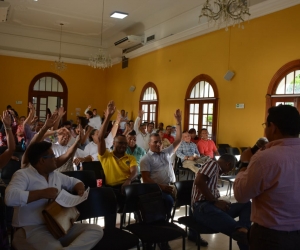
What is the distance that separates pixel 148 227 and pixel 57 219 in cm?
93

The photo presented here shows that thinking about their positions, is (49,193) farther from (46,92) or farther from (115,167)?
(46,92)

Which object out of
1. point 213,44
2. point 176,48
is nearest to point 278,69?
point 213,44

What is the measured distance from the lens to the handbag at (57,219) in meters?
2.25

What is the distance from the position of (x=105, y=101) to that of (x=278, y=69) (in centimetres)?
944

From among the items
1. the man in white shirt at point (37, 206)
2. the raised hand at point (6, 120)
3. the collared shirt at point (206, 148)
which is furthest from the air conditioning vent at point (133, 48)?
the man in white shirt at point (37, 206)

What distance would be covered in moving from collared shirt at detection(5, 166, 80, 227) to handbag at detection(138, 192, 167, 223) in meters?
0.91

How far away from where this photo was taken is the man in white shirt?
2.23 m

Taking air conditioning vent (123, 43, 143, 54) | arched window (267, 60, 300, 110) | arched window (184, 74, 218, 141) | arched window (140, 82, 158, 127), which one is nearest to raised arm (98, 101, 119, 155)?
arched window (267, 60, 300, 110)

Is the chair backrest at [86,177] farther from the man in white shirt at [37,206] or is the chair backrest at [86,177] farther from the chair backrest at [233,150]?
the chair backrest at [233,150]

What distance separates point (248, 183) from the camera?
5.45 feet

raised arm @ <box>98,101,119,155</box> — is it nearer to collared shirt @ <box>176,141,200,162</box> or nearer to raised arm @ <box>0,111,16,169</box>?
raised arm @ <box>0,111,16,169</box>

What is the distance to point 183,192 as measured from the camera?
11.1ft

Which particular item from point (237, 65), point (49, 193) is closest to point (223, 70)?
point (237, 65)

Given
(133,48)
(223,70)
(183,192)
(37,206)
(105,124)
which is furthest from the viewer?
(133,48)
